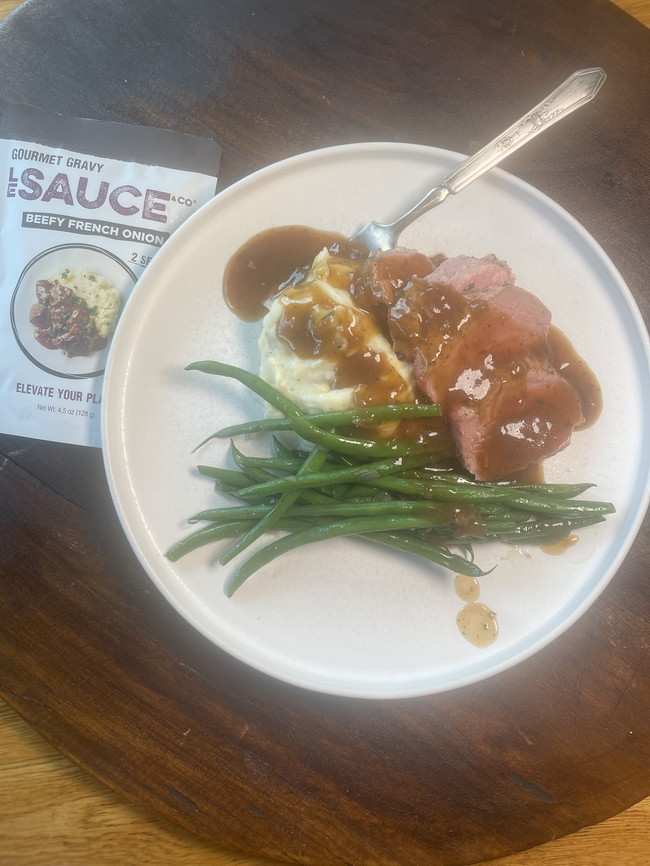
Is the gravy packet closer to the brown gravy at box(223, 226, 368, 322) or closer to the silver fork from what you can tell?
the brown gravy at box(223, 226, 368, 322)

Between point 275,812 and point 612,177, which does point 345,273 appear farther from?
point 275,812

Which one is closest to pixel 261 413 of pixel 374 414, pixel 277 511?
pixel 277 511

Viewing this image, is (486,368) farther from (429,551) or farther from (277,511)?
(277,511)

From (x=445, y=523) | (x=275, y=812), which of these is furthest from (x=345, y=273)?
(x=275, y=812)

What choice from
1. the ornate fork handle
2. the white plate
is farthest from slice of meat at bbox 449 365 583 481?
the ornate fork handle

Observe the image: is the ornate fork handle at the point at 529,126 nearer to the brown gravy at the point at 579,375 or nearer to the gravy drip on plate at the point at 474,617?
the brown gravy at the point at 579,375

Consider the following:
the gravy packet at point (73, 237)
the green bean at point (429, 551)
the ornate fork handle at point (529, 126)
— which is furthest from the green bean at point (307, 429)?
the ornate fork handle at point (529, 126)

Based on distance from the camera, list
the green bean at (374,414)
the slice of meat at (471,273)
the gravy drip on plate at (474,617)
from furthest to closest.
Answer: the gravy drip on plate at (474,617)
the slice of meat at (471,273)
the green bean at (374,414)
